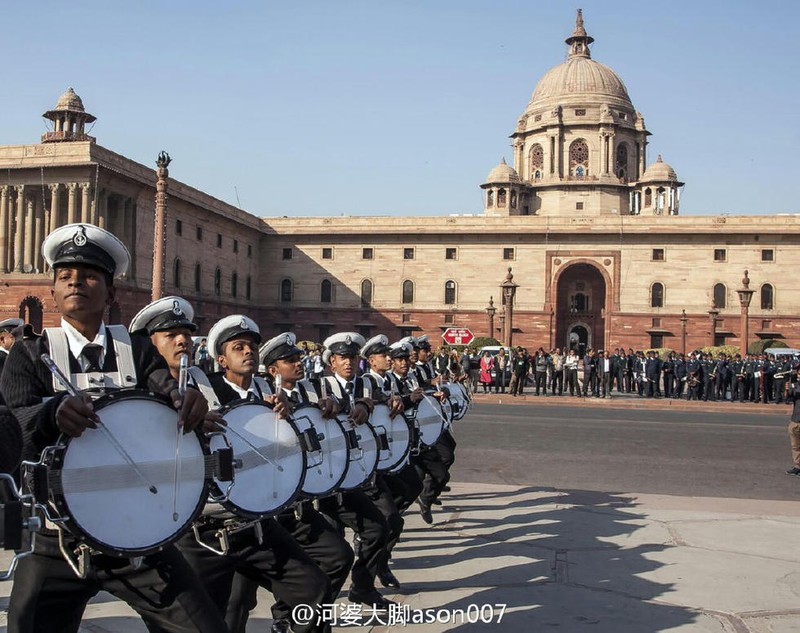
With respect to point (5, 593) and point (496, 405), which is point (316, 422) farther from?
point (496, 405)

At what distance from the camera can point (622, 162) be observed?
78.8 metres

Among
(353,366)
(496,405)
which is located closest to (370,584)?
(353,366)

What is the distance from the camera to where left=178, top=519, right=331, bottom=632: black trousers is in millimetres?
4337

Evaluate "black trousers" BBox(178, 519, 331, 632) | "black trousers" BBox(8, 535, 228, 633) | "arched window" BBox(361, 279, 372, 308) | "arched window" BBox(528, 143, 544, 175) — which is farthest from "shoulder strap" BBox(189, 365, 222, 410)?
"arched window" BBox(528, 143, 544, 175)

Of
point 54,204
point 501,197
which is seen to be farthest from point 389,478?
point 501,197

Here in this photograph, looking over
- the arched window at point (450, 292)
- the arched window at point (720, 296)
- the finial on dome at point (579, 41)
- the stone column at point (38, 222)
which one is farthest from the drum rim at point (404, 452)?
the finial on dome at point (579, 41)

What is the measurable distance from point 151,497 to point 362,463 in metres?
2.73

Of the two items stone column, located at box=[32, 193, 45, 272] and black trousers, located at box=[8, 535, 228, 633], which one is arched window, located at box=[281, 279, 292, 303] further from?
black trousers, located at box=[8, 535, 228, 633]

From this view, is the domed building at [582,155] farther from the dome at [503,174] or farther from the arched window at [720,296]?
the arched window at [720,296]

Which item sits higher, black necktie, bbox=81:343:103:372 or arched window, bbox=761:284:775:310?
arched window, bbox=761:284:775:310

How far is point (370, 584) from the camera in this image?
597 centimetres

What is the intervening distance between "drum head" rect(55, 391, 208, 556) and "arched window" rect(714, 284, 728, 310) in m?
63.3

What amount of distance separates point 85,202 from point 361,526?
4351cm

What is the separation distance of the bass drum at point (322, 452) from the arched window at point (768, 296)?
62.2 meters
